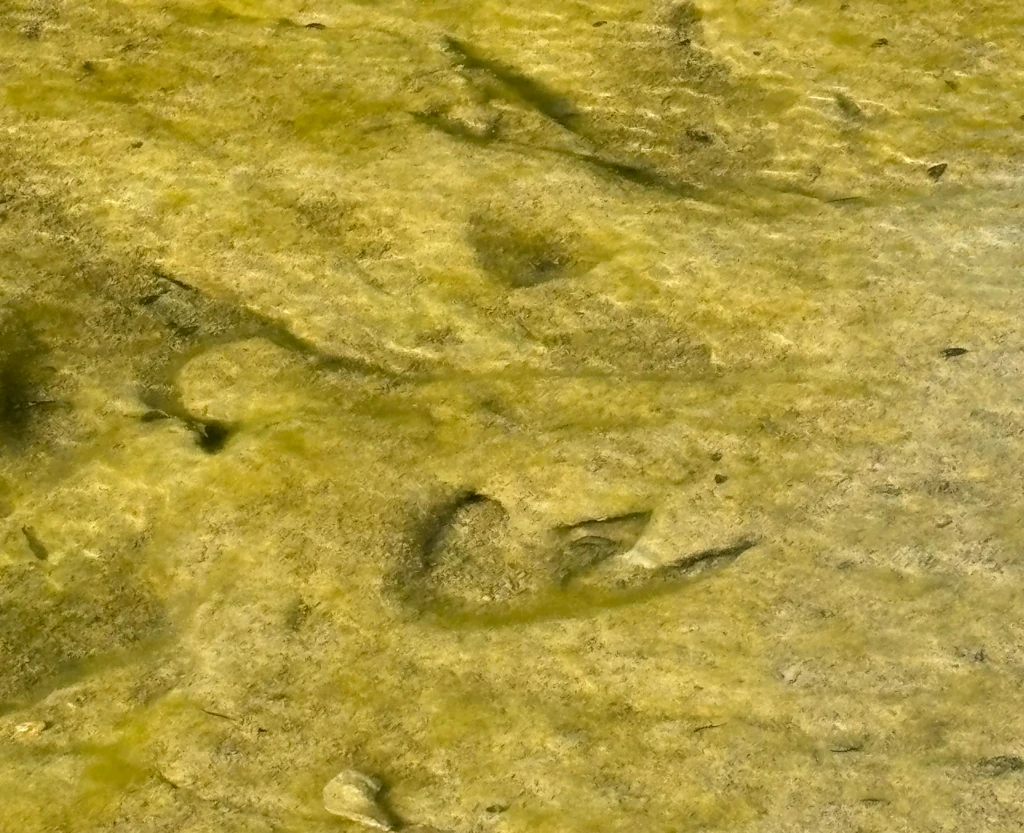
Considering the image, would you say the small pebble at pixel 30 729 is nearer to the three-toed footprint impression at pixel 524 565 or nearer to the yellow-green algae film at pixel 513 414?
the yellow-green algae film at pixel 513 414

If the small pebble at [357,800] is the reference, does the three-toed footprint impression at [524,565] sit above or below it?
above

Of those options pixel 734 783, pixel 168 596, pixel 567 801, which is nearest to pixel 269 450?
pixel 168 596

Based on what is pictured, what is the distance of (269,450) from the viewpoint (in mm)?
3605

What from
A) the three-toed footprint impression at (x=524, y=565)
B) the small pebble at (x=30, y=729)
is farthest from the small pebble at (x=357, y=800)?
the small pebble at (x=30, y=729)

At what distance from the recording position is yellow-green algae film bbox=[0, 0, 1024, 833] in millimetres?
3055

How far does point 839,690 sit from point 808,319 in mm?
1170

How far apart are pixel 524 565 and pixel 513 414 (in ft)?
1.58

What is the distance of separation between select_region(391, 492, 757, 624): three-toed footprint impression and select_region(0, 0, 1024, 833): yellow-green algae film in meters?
0.01

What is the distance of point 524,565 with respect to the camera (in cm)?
339

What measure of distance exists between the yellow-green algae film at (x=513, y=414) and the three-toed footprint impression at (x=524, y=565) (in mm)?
11

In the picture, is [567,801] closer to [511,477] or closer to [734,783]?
[734,783]

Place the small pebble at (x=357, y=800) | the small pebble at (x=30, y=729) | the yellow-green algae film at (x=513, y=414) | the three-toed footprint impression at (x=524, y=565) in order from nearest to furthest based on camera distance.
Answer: the small pebble at (x=357, y=800) → the yellow-green algae film at (x=513, y=414) → the small pebble at (x=30, y=729) → the three-toed footprint impression at (x=524, y=565)

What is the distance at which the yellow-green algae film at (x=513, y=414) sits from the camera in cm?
305

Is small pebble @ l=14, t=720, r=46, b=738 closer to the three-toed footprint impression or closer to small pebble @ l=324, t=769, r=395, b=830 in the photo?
small pebble @ l=324, t=769, r=395, b=830
